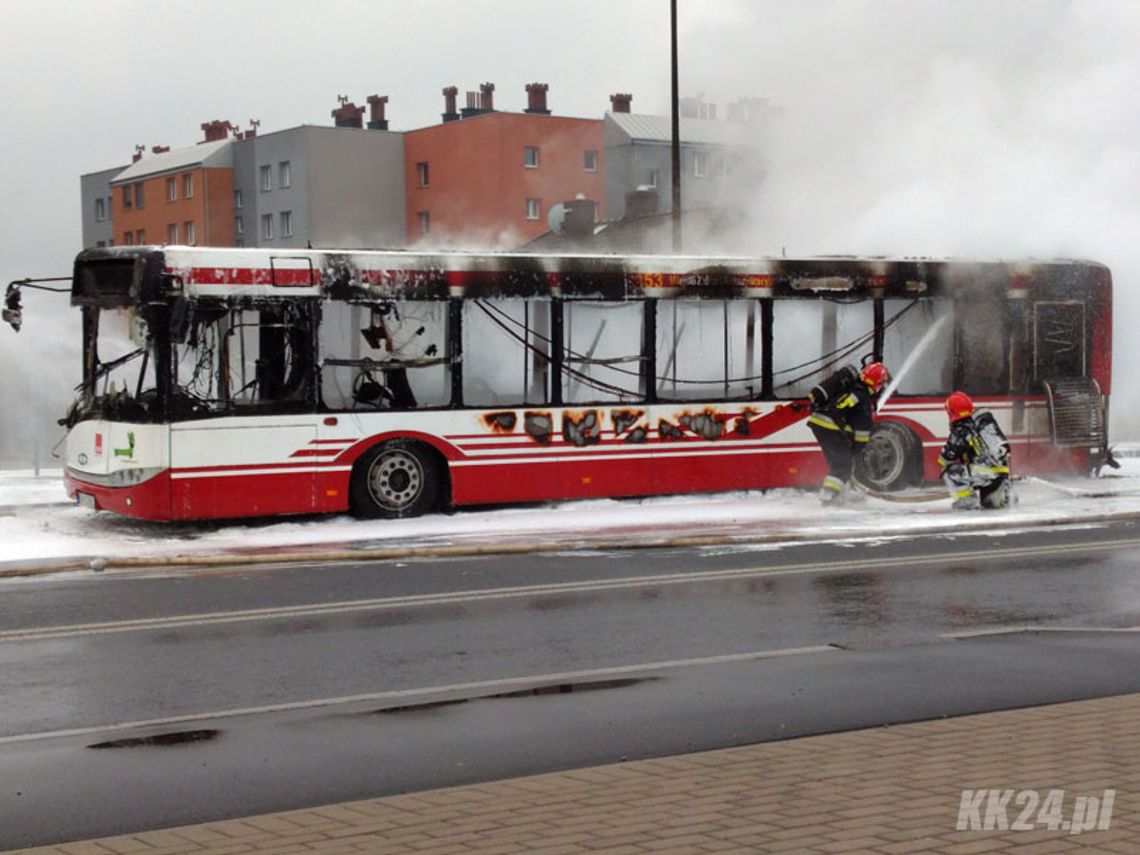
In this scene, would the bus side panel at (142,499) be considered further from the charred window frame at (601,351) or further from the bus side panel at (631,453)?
the charred window frame at (601,351)

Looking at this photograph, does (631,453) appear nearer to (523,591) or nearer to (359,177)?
(523,591)

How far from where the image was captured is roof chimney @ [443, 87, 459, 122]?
78.8m

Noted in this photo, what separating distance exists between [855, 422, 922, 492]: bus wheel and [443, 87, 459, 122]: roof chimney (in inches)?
2342

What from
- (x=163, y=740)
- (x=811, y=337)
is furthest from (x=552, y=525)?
(x=163, y=740)

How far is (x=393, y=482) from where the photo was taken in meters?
18.7

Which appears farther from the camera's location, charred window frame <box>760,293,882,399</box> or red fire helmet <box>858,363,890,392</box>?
charred window frame <box>760,293,882,399</box>

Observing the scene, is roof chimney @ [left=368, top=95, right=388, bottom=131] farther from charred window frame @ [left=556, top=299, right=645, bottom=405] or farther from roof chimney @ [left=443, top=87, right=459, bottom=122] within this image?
charred window frame @ [left=556, top=299, right=645, bottom=405]

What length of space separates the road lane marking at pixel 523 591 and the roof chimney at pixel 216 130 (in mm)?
77299

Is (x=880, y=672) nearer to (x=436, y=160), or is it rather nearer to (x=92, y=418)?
(x=92, y=418)

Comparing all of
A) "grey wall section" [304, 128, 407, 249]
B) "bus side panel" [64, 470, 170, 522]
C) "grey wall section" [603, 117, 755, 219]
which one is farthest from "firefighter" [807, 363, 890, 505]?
"grey wall section" [304, 128, 407, 249]

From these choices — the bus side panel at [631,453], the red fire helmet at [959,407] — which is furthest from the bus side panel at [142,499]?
the red fire helmet at [959,407]

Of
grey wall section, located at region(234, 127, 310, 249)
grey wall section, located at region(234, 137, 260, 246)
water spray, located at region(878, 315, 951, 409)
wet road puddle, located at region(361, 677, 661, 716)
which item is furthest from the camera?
grey wall section, located at region(234, 137, 260, 246)

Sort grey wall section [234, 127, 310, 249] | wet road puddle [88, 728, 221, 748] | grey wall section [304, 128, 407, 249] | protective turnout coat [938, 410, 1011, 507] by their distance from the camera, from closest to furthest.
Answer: wet road puddle [88, 728, 221, 748], protective turnout coat [938, 410, 1011, 507], grey wall section [304, 128, 407, 249], grey wall section [234, 127, 310, 249]

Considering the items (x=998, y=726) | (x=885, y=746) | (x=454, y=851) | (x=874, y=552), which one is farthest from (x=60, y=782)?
(x=874, y=552)
